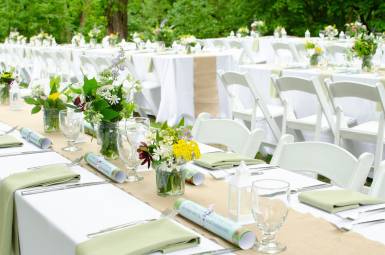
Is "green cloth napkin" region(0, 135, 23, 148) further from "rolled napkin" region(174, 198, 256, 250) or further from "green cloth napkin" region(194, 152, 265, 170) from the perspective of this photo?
"rolled napkin" region(174, 198, 256, 250)

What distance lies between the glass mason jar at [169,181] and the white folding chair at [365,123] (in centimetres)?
239

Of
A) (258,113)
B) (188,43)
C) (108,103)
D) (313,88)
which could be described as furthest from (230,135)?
(188,43)

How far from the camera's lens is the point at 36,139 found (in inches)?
113

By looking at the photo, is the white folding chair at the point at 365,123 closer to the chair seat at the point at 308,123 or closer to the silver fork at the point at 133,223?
the chair seat at the point at 308,123

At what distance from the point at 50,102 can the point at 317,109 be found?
2385 millimetres

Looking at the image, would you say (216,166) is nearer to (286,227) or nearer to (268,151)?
(286,227)

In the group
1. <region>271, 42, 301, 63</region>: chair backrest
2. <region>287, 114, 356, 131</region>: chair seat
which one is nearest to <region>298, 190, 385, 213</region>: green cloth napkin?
<region>287, 114, 356, 131</region>: chair seat

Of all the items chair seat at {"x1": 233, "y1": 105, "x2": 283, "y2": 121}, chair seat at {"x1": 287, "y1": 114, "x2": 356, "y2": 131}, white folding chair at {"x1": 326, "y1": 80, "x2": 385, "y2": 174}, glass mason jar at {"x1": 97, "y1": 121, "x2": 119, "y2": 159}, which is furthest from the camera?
chair seat at {"x1": 233, "y1": 105, "x2": 283, "y2": 121}

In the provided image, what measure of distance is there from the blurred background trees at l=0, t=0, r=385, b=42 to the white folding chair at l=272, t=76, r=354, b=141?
9499 mm

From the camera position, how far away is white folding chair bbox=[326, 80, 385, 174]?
4094 mm

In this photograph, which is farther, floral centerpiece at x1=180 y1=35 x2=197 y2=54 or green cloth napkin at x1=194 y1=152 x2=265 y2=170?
floral centerpiece at x1=180 y1=35 x2=197 y2=54

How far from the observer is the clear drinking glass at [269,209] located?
1549mm

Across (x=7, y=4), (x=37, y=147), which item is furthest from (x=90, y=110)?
(x=7, y=4)

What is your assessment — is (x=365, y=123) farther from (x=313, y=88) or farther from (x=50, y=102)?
(x=50, y=102)
